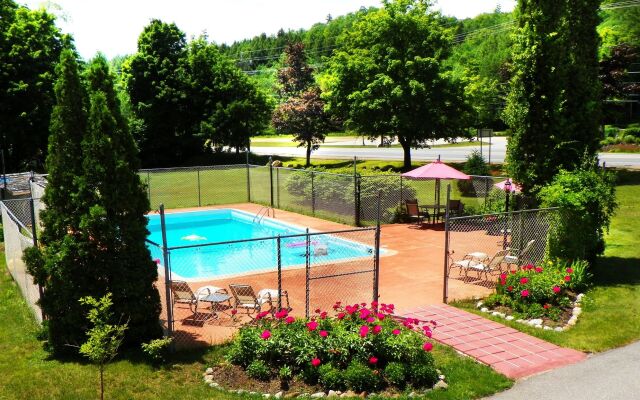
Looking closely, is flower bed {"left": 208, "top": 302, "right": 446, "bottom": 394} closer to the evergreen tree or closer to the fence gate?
the fence gate

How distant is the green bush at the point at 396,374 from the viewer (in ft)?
25.0

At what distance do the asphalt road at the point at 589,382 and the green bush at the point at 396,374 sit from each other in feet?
4.16

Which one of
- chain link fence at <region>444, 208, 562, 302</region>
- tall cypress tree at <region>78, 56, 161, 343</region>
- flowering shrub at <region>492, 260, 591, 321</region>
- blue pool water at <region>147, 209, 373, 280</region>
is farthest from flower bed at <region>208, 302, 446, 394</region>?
blue pool water at <region>147, 209, 373, 280</region>

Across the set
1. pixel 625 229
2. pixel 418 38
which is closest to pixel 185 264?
pixel 625 229

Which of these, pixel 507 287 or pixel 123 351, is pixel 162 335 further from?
pixel 507 287

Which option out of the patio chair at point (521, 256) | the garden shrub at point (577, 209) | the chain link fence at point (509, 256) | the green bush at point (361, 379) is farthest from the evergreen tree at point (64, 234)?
the garden shrub at point (577, 209)

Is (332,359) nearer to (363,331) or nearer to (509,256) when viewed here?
(363,331)

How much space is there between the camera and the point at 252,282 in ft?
44.6

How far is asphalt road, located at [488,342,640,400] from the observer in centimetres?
750

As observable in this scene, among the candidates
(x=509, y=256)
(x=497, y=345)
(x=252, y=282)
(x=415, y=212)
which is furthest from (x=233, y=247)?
(x=497, y=345)

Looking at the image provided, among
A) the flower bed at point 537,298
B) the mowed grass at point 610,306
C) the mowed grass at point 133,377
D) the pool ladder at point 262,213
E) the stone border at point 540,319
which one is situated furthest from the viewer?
the pool ladder at point 262,213

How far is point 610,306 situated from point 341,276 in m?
6.15

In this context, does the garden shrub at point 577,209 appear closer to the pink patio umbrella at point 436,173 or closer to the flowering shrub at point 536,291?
the flowering shrub at point 536,291

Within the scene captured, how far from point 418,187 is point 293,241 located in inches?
350
